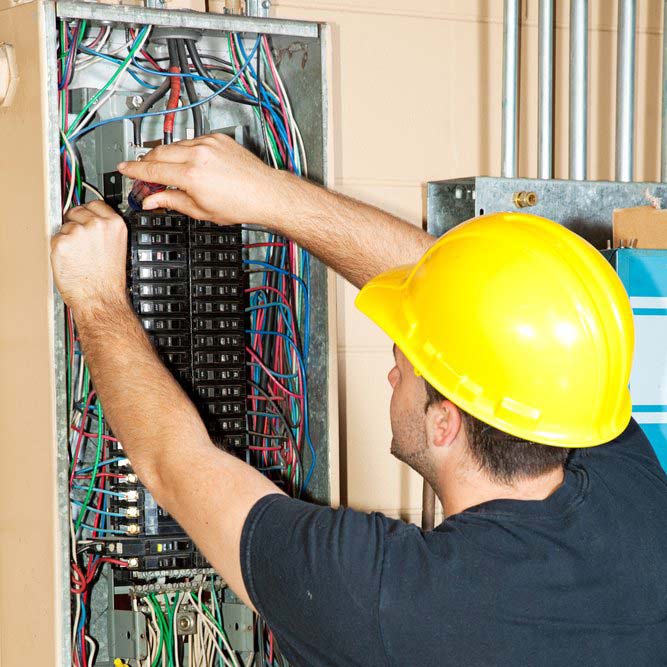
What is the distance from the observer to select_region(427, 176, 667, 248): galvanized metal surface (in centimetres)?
183

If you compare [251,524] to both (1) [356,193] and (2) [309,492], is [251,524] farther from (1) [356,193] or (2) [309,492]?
(1) [356,193]

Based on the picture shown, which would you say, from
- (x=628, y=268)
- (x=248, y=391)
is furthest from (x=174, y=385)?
(x=628, y=268)

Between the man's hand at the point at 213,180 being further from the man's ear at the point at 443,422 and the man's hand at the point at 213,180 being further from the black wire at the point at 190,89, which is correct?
the man's ear at the point at 443,422

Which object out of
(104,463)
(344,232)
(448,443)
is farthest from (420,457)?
(104,463)

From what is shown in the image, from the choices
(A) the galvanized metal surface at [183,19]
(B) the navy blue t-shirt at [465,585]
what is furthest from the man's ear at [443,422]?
(A) the galvanized metal surface at [183,19]

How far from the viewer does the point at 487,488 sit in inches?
49.9

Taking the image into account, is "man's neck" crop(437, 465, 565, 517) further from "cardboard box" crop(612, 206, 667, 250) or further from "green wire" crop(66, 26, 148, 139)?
"green wire" crop(66, 26, 148, 139)

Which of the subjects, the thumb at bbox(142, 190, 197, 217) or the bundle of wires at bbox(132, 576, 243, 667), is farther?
the bundle of wires at bbox(132, 576, 243, 667)

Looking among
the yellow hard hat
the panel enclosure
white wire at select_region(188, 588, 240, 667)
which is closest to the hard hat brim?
the yellow hard hat

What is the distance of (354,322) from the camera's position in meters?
2.15

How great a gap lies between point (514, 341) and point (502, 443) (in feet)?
0.45

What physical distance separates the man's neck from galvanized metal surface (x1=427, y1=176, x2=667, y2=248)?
68 cm

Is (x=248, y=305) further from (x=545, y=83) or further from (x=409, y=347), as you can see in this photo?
(x=545, y=83)

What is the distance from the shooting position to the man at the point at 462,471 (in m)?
1.12
